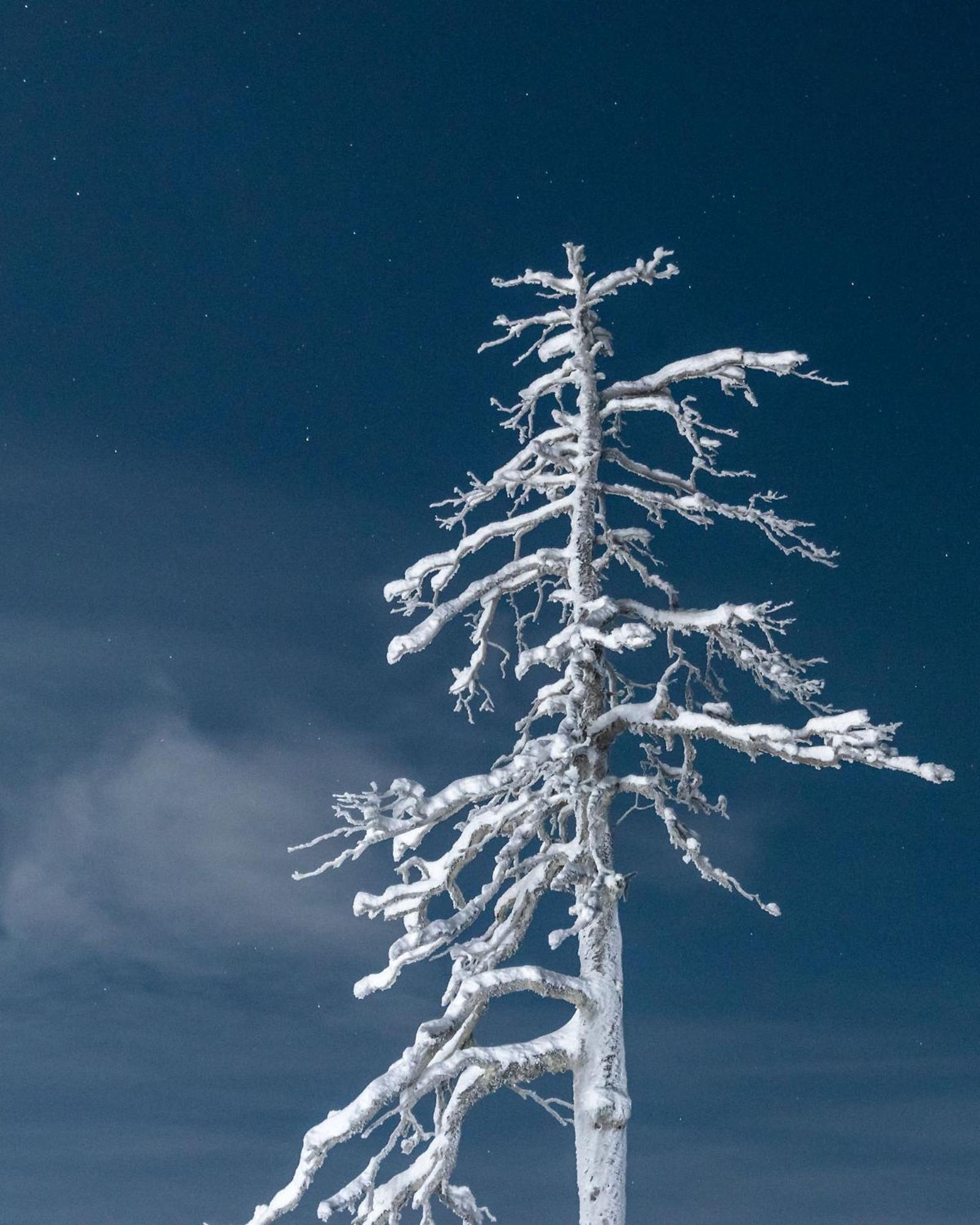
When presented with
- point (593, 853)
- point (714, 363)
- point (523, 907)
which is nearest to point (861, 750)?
point (593, 853)

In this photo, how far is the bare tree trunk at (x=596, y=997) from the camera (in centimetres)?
1320

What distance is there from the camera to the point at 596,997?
44.7 ft

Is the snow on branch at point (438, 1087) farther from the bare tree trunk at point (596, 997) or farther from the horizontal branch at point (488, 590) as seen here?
the horizontal branch at point (488, 590)

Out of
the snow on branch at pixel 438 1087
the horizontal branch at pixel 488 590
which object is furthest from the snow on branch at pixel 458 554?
the snow on branch at pixel 438 1087

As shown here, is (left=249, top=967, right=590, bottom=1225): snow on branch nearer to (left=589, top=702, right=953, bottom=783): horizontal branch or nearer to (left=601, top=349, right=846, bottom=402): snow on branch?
(left=589, top=702, right=953, bottom=783): horizontal branch

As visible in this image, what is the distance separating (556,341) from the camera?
16219 mm

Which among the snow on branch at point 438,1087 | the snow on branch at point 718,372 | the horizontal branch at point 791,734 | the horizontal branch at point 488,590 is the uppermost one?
the snow on branch at point 718,372

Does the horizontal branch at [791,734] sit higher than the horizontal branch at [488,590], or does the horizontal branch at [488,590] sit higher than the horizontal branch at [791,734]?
the horizontal branch at [488,590]

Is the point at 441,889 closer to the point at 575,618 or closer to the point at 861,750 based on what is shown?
the point at 575,618

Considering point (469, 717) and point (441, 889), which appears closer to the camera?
point (441, 889)

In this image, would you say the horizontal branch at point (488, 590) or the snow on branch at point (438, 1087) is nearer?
the snow on branch at point (438, 1087)

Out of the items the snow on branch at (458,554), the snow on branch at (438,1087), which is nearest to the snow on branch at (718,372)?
the snow on branch at (458,554)

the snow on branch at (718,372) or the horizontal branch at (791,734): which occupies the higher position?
the snow on branch at (718,372)

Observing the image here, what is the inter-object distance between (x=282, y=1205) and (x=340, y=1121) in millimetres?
1019
